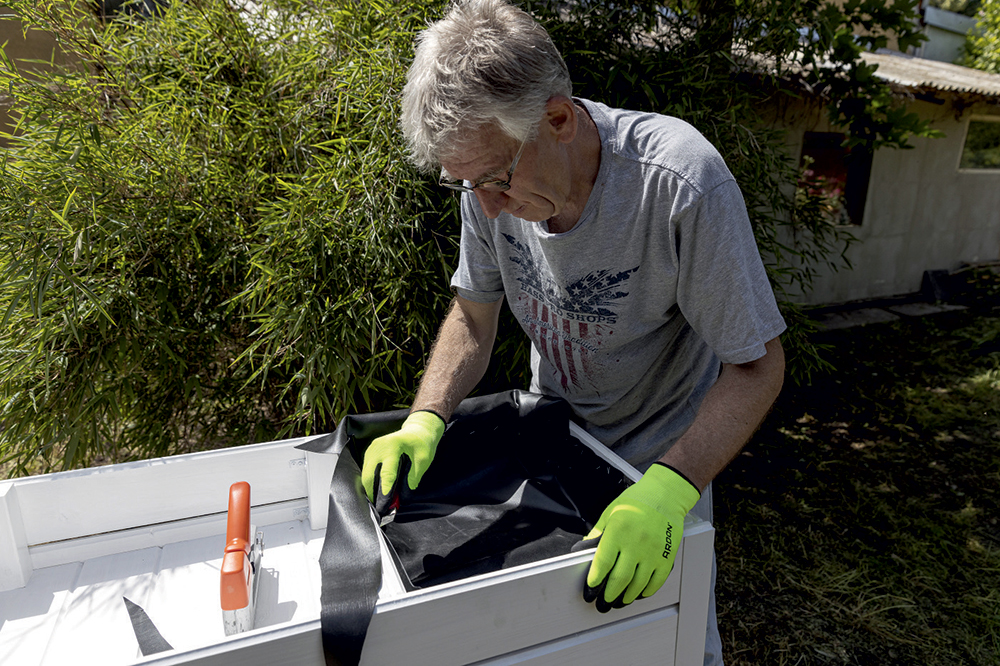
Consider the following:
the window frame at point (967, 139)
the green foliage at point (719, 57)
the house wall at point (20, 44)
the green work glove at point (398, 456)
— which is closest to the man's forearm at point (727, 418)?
the green work glove at point (398, 456)

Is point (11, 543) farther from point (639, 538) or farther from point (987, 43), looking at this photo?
point (987, 43)

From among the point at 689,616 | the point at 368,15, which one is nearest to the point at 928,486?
the point at 689,616

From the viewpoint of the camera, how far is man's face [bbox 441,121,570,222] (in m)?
1.13

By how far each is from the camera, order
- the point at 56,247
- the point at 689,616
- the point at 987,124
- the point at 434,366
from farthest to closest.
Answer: the point at 987,124 → the point at 56,247 → the point at 434,366 → the point at 689,616

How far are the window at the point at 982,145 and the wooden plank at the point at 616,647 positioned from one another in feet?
30.7

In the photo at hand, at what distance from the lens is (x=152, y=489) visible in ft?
3.85

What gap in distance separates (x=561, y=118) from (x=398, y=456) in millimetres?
709

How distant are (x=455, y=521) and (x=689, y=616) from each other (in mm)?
413

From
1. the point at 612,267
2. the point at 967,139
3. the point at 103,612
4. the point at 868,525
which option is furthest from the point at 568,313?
the point at 967,139

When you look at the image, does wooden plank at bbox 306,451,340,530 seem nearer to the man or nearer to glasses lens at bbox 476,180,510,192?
the man

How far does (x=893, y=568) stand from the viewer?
2.75 metres

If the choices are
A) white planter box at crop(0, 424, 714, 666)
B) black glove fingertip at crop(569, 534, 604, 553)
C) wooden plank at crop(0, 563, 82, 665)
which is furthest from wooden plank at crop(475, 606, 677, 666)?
wooden plank at crop(0, 563, 82, 665)

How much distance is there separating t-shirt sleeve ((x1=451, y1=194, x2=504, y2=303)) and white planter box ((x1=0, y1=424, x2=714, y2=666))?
0.44 meters

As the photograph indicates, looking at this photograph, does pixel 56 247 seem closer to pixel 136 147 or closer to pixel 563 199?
pixel 136 147
